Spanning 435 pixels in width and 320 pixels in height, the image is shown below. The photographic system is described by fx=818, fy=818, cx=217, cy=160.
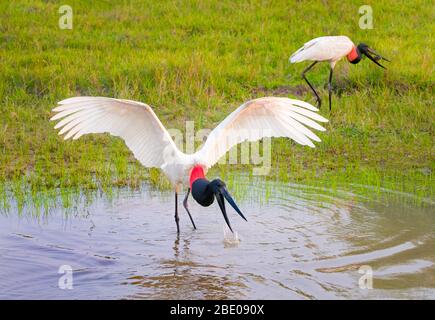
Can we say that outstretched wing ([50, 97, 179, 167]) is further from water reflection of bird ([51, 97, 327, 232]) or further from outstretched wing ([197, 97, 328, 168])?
outstretched wing ([197, 97, 328, 168])

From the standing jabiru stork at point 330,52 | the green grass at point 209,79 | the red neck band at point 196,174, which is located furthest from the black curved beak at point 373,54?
the red neck band at point 196,174

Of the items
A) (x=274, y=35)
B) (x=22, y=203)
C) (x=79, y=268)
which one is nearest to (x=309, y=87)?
(x=274, y=35)

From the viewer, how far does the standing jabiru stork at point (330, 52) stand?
989 centimetres

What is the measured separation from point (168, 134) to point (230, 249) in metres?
1.12

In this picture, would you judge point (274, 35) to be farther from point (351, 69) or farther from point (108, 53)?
point (108, 53)

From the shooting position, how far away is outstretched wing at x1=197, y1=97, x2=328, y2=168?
251 inches

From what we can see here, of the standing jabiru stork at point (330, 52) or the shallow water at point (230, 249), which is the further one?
the standing jabiru stork at point (330, 52)

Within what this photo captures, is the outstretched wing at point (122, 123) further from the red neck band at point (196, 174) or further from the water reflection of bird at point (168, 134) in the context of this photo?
the red neck band at point (196, 174)

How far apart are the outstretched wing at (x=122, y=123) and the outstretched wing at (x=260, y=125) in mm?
358

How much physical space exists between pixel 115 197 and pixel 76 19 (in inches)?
211

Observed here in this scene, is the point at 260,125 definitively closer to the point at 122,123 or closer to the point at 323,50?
the point at 122,123

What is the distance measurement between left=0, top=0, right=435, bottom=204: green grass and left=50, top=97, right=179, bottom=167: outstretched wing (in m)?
1.00

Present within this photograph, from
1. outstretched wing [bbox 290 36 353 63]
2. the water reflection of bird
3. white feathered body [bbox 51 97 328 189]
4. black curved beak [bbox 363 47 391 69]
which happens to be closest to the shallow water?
the water reflection of bird
